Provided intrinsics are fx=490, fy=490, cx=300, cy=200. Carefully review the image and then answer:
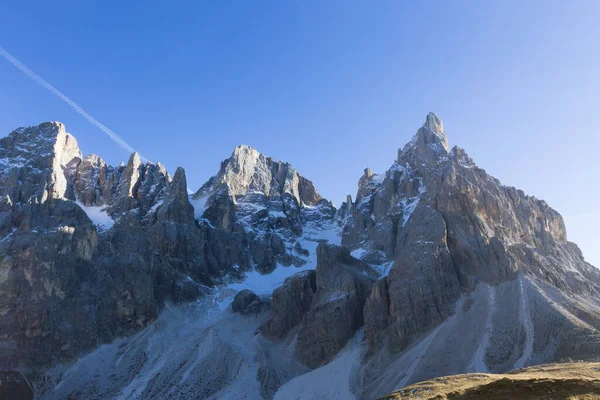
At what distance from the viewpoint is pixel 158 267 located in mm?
132125

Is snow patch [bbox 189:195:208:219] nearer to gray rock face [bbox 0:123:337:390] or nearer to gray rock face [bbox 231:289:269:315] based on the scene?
gray rock face [bbox 0:123:337:390]

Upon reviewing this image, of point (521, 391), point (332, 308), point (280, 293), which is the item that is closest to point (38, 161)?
point (280, 293)

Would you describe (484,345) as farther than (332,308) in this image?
No

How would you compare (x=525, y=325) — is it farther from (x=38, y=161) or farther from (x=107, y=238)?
(x=38, y=161)

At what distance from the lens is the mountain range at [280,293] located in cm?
8819

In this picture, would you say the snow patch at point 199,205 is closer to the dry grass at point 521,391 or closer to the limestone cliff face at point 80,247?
the limestone cliff face at point 80,247

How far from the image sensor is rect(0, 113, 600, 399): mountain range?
88188mm

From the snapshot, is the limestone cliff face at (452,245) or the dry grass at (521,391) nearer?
the dry grass at (521,391)

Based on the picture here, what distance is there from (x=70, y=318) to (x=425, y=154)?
103m

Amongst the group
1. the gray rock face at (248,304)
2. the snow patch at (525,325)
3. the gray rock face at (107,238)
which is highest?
the gray rock face at (107,238)

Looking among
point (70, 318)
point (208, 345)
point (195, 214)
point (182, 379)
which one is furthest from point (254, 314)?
point (195, 214)

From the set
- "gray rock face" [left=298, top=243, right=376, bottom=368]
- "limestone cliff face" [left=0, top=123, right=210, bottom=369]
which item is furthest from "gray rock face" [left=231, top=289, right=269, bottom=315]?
"gray rock face" [left=298, top=243, right=376, bottom=368]

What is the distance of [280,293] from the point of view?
121m

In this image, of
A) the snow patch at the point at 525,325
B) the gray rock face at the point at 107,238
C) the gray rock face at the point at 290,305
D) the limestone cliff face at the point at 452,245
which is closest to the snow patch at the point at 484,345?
the snow patch at the point at 525,325
